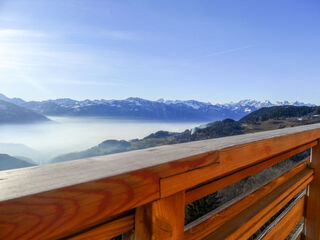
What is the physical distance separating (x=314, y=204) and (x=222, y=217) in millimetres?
1268

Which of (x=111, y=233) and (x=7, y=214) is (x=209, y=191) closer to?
(x=111, y=233)

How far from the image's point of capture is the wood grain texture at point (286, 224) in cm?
127

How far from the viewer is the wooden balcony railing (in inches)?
12.7

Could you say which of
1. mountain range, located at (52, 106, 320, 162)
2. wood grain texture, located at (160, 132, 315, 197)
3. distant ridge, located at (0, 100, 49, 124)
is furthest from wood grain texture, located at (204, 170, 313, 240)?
mountain range, located at (52, 106, 320, 162)

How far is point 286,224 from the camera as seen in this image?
144 centimetres

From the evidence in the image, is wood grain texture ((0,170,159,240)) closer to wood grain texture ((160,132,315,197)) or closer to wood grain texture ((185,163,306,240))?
wood grain texture ((160,132,315,197))

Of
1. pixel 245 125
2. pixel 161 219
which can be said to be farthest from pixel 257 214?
pixel 245 125


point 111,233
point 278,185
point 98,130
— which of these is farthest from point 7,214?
point 98,130

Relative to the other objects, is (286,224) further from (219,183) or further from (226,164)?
(226,164)

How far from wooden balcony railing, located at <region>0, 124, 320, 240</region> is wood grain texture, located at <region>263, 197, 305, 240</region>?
364 mm

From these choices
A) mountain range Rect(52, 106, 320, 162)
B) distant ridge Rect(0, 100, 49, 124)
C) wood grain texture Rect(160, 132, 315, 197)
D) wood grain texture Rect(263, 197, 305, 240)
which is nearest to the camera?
wood grain texture Rect(160, 132, 315, 197)

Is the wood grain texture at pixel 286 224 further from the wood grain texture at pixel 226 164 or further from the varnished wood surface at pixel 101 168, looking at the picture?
the varnished wood surface at pixel 101 168

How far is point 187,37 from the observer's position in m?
25.7

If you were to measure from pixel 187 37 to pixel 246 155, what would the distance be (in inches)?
1054
